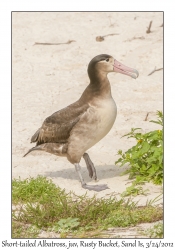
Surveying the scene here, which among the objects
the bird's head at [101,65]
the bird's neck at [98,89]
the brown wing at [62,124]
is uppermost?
the bird's head at [101,65]

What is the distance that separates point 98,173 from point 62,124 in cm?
105

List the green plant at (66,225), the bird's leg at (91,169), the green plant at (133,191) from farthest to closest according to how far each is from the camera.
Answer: the bird's leg at (91,169) → the green plant at (133,191) → the green plant at (66,225)

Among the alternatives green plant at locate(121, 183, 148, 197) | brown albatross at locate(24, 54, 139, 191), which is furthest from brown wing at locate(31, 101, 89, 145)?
green plant at locate(121, 183, 148, 197)

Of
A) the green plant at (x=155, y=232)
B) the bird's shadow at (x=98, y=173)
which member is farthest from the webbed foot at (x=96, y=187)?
the green plant at (x=155, y=232)

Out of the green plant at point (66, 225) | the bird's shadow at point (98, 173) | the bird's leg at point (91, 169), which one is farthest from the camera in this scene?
the bird's shadow at point (98, 173)

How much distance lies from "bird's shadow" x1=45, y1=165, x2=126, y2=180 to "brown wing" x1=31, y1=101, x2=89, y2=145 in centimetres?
54

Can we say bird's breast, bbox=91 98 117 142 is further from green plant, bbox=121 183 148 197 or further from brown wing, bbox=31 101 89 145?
green plant, bbox=121 183 148 197

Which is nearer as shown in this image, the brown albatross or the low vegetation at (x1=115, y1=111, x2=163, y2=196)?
the low vegetation at (x1=115, y1=111, x2=163, y2=196)

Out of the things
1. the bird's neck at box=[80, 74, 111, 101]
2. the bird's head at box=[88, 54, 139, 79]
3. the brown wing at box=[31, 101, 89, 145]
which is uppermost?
the bird's head at box=[88, 54, 139, 79]

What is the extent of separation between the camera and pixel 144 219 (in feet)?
26.7

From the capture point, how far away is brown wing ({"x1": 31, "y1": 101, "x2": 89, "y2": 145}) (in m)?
9.90

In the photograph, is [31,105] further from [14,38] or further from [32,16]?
[32,16]

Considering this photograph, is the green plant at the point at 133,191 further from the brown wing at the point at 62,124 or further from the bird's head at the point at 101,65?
the bird's head at the point at 101,65

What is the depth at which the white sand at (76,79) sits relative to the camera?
428 inches
